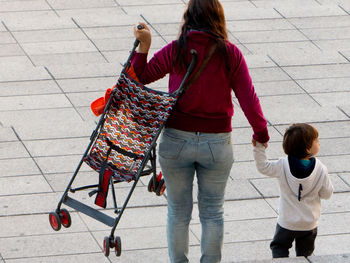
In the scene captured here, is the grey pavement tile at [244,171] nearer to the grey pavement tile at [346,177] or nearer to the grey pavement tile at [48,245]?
the grey pavement tile at [346,177]

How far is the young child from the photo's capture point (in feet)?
17.9

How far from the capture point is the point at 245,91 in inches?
200

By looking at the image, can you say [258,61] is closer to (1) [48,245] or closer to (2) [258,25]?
(2) [258,25]

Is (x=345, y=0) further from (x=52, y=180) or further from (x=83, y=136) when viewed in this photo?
(x=52, y=180)

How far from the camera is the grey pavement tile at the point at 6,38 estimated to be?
10664 mm

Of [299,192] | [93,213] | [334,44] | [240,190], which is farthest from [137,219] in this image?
[334,44]

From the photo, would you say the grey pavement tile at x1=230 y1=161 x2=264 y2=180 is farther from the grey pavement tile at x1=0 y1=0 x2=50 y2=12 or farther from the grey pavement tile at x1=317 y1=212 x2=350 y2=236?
the grey pavement tile at x1=0 y1=0 x2=50 y2=12

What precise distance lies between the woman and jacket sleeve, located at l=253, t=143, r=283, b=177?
3.0 inches

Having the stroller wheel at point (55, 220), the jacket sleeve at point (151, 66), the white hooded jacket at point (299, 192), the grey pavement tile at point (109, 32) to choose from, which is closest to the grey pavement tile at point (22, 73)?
the grey pavement tile at point (109, 32)

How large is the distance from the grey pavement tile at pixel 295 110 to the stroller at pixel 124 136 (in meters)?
3.66

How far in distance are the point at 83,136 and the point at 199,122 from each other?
339cm

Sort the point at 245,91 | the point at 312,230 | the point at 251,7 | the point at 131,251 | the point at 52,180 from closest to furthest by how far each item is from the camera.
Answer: the point at 245,91, the point at 312,230, the point at 131,251, the point at 52,180, the point at 251,7

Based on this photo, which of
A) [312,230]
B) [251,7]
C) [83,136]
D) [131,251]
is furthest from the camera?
[251,7]

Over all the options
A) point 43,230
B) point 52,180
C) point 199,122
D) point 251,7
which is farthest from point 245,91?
point 251,7
